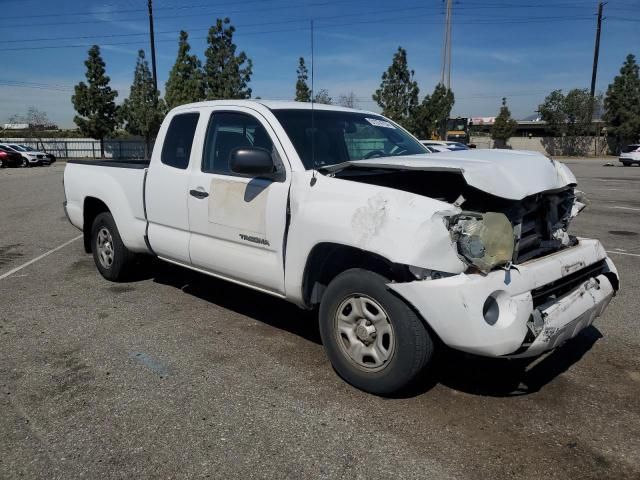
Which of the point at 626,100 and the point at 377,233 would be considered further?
the point at 626,100

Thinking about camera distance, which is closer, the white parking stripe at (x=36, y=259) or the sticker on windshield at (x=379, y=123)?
the sticker on windshield at (x=379, y=123)

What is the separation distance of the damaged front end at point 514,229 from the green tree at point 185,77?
31.8m

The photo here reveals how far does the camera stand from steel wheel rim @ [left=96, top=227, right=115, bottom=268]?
6.19 metres

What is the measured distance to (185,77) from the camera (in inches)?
1355

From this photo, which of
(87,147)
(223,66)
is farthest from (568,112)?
(87,147)

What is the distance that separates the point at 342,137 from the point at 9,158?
38138 millimetres

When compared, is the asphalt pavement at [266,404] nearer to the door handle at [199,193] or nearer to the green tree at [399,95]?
the door handle at [199,193]

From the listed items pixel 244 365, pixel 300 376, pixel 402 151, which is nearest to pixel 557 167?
pixel 402 151

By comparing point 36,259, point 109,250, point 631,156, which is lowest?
point 36,259

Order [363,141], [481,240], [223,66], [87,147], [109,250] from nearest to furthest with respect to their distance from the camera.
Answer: [481,240]
[363,141]
[109,250]
[223,66]
[87,147]

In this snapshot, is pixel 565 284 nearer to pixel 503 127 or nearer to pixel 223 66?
pixel 223 66

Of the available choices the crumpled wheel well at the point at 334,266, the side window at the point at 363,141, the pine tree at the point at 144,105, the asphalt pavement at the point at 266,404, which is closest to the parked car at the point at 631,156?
the pine tree at the point at 144,105

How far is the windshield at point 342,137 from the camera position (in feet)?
14.2

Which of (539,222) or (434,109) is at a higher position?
(434,109)
